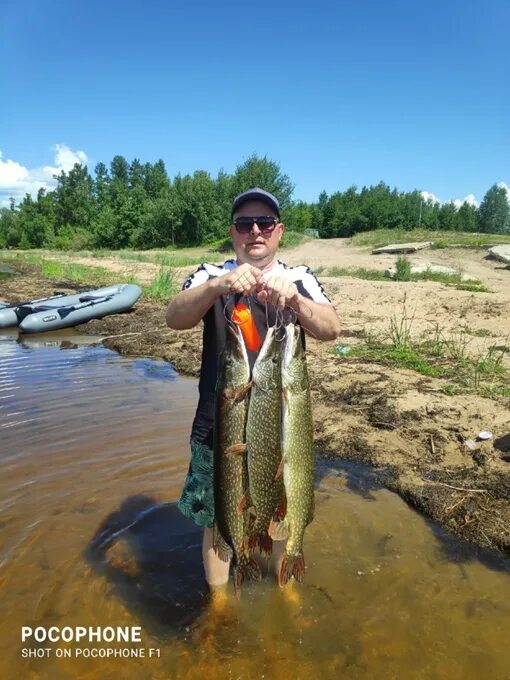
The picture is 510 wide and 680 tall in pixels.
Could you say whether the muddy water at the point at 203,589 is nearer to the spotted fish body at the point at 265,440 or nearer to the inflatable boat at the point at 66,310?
the spotted fish body at the point at 265,440

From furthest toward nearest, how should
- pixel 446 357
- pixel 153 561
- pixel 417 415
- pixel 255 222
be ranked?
pixel 446 357 < pixel 417 415 < pixel 153 561 < pixel 255 222

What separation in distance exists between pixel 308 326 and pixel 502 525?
2.85 meters

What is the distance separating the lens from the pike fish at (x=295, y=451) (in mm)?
2629

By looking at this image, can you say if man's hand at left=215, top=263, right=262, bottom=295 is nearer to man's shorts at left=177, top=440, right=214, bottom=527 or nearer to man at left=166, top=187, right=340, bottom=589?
man at left=166, top=187, right=340, bottom=589

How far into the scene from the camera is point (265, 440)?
274 centimetres

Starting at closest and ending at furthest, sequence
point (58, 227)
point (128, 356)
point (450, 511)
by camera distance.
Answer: point (450, 511), point (128, 356), point (58, 227)

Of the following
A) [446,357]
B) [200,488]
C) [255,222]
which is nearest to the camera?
[255,222]

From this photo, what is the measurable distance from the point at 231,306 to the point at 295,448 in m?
0.96

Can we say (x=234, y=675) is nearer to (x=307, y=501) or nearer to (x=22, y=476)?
(x=307, y=501)

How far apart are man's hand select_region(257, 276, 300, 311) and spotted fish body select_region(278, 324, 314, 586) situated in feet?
0.54

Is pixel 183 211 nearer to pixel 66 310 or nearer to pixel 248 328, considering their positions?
pixel 66 310

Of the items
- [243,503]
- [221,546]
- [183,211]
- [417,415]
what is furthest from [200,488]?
[183,211]

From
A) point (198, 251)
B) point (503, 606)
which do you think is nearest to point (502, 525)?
point (503, 606)

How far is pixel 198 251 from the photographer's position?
50719 mm
